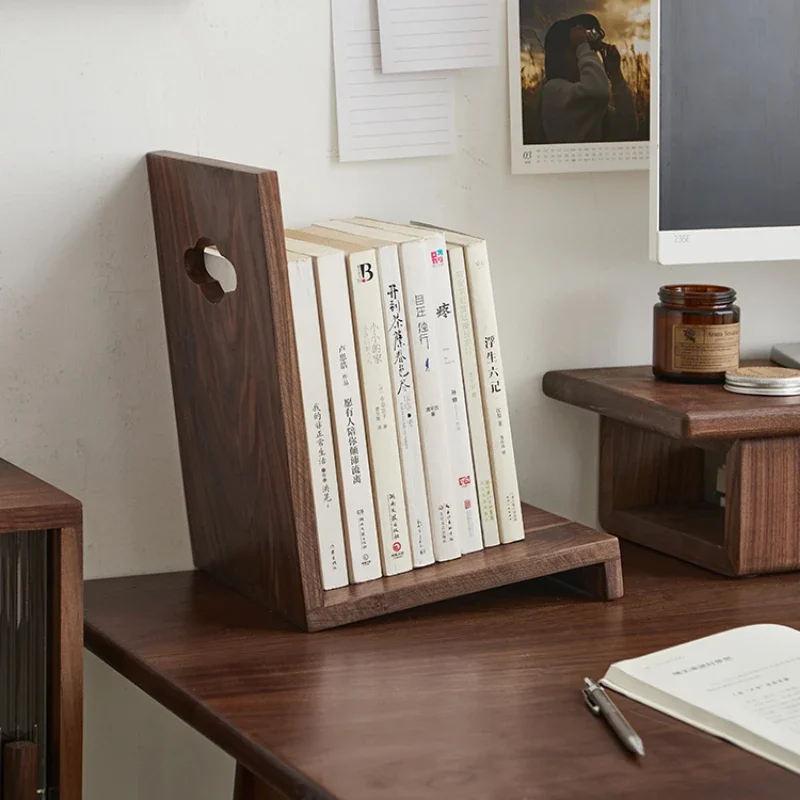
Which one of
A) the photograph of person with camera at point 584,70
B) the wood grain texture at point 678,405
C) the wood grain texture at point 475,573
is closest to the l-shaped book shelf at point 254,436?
the wood grain texture at point 475,573

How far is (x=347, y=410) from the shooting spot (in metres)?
1.11

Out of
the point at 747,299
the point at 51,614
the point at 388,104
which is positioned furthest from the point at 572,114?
the point at 51,614

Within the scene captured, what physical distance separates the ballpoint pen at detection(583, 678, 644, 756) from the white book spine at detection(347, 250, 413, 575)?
215 mm

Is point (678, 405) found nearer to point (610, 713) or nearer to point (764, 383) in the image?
point (764, 383)

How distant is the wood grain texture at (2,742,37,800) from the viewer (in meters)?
1.01

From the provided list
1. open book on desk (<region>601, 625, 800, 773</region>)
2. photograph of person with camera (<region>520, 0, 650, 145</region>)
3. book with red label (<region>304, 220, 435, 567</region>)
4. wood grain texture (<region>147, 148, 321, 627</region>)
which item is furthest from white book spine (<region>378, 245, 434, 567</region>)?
photograph of person with camera (<region>520, 0, 650, 145</region>)

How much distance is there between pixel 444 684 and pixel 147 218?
52cm

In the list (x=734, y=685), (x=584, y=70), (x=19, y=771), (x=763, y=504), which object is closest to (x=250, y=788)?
(x=19, y=771)

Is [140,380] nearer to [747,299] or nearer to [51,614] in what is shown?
[51,614]

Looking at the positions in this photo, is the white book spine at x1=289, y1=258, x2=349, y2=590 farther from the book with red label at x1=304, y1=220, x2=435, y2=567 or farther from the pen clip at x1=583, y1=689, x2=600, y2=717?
the pen clip at x1=583, y1=689, x2=600, y2=717

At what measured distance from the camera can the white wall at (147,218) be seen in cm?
120

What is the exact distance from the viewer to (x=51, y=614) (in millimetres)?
1016

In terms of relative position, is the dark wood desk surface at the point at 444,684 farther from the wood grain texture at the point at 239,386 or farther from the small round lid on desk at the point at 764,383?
the small round lid on desk at the point at 764,383

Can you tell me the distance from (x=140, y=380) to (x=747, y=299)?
2.20 ft
